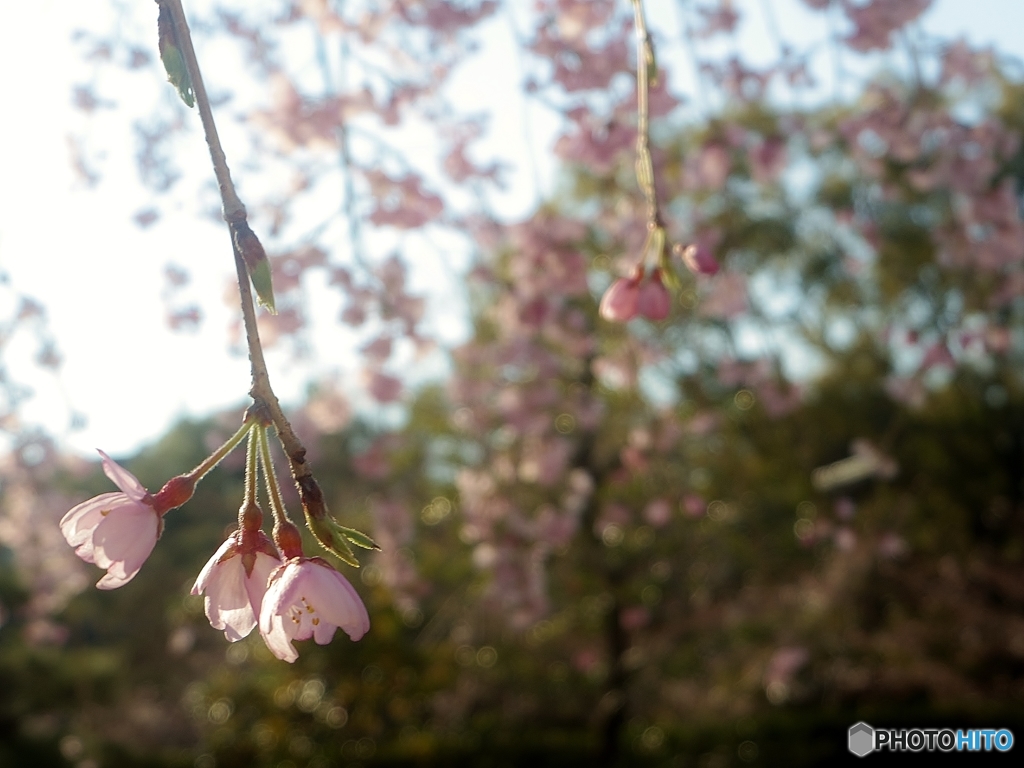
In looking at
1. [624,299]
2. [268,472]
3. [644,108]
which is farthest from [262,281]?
[624,299]

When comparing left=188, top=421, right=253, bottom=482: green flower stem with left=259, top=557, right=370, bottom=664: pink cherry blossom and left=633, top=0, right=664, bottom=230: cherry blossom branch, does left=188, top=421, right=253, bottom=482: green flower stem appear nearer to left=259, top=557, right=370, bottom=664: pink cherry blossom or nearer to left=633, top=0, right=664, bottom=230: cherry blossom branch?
left=259, top=557, right=370, bottom=664: pink cherry blossom

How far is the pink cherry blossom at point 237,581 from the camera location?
1.94ft

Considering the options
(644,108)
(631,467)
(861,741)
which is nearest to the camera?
(644,108)

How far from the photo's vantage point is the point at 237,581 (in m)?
0.60

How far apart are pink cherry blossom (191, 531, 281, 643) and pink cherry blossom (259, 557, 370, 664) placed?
2 cm

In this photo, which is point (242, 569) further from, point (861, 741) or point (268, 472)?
point (861, 741)

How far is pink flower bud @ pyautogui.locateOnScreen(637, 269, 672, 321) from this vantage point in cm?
112

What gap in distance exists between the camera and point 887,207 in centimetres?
921

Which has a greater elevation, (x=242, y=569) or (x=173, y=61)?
(x=173, y=61)

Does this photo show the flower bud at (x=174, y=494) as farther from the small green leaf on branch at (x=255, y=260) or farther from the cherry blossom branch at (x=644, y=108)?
the cherry blossom branch at (x=644, y=108)

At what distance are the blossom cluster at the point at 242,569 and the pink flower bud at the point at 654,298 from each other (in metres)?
0.63

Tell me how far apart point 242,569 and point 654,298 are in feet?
2.17

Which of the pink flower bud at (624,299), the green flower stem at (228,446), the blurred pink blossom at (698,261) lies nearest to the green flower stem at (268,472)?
the green flower stem at (228,446)

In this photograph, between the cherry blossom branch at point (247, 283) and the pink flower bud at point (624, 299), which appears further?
the pink flower bud at point (624, 299)
